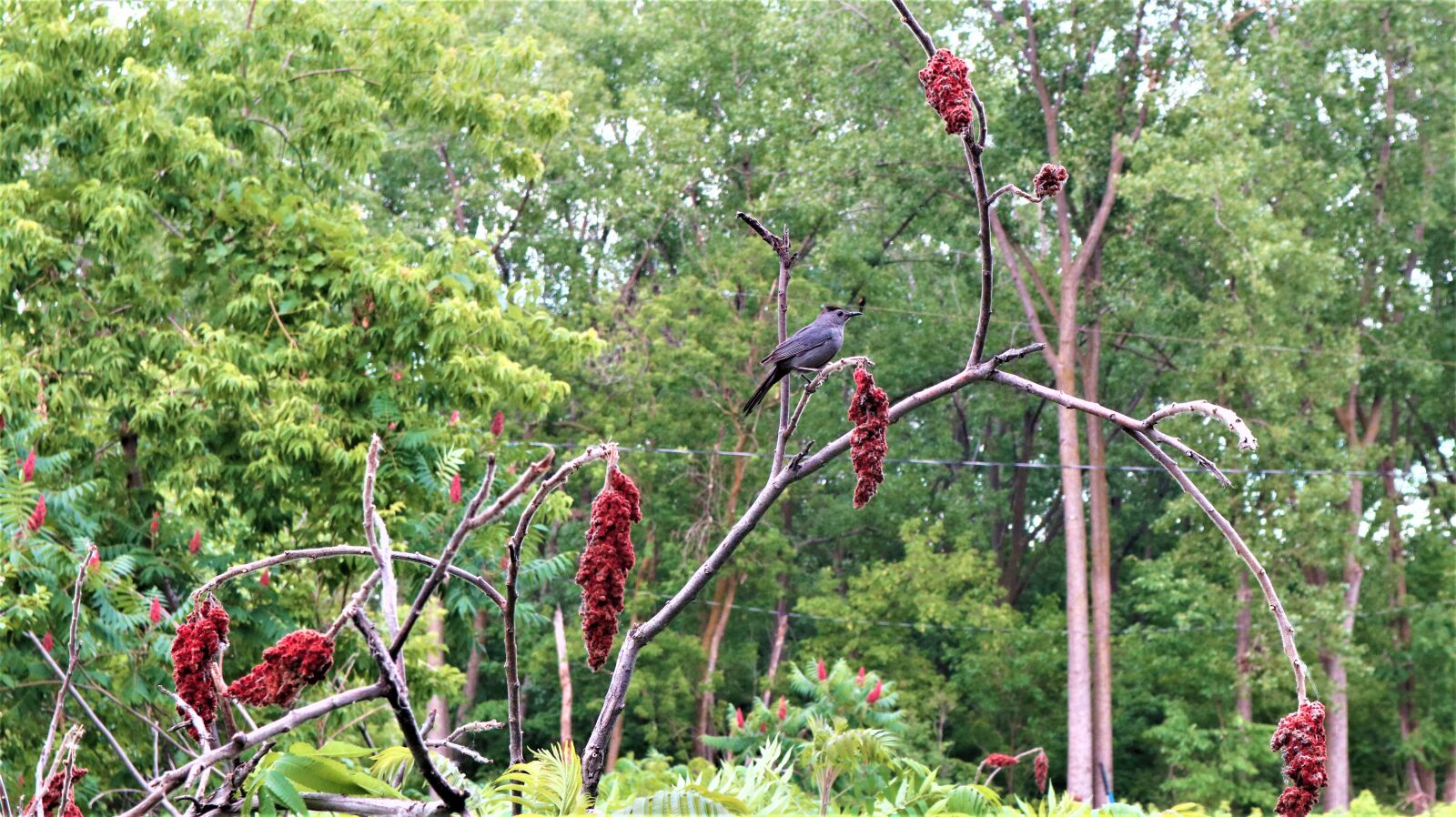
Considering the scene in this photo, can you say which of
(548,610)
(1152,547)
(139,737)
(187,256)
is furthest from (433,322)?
(1152,547)

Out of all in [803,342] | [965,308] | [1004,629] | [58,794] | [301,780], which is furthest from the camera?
[965,308]

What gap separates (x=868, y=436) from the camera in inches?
79.4

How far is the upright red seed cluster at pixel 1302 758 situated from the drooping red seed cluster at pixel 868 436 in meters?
0.59

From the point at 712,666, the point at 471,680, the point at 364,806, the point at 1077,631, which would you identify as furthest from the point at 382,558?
the point at 712,666

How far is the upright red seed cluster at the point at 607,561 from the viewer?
1715 mm

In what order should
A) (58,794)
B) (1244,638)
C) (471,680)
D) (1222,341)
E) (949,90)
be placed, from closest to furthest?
(949,90) < (58,794) < (1222,341) < (1244,638) < (471,680)

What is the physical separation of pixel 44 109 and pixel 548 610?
12814 millimetres

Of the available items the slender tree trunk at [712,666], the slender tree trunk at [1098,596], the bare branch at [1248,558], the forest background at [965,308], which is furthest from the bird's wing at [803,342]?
the slender tree trunk at [712,666]

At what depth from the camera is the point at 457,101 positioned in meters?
10.1

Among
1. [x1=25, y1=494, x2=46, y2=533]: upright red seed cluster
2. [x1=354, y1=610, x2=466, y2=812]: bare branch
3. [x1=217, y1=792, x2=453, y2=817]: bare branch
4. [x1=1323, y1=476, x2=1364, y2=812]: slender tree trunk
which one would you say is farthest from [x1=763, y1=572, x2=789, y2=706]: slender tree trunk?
[x1=354, y1=610, x2=466, y2=812]: bare branch

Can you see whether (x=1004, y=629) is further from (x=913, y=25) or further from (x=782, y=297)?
(x=913, y=25)

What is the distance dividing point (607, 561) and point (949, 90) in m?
0.87

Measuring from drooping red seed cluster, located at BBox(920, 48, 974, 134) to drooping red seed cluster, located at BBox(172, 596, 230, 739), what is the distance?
116 centimetres

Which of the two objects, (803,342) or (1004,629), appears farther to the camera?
(1004,629)
